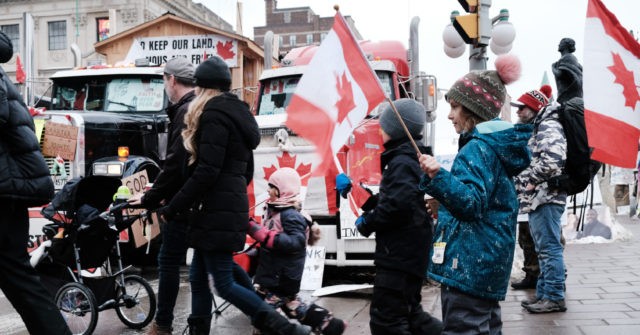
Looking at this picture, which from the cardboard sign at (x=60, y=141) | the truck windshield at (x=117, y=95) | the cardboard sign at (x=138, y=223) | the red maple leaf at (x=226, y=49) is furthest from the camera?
the red maple leaf at (x=226, y=49)

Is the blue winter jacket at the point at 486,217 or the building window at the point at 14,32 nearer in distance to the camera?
the blue winter jacket at the point at 486,217

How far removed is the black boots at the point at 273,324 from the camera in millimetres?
4172

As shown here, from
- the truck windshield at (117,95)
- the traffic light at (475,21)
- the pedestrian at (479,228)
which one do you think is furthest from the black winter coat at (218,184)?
the truck windshield at (117,95)

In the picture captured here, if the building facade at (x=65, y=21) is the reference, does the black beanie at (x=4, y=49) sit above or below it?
below

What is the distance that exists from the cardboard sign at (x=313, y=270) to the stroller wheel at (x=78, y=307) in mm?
2337

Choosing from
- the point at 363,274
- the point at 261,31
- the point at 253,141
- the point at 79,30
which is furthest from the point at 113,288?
the point at 261,31

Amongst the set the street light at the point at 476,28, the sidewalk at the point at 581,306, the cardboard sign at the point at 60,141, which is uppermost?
the street light at the point at 476,28

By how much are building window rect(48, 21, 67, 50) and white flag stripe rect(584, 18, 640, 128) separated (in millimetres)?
46099

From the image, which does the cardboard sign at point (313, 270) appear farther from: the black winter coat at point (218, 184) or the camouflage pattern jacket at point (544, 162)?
the black winter coat at point (218, 184)

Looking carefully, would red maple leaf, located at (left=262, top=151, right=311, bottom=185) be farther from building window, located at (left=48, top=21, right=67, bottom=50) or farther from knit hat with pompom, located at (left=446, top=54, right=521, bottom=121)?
building window, located at (left=48, top=21, right=67, bottom=50)

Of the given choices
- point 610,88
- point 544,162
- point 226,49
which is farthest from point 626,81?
point 226,49

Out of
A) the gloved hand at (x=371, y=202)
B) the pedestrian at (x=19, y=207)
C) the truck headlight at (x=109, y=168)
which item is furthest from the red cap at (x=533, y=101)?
the truck headlight at (x=109, y=168)

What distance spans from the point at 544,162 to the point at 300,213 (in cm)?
221

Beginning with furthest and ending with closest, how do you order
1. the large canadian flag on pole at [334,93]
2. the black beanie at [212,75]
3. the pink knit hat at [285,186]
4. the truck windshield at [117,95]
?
the truck windshield at [117,95] < the pink knit hat at [285,186] < the black beanie at [212,75] < the large canadian flag on pole at [334,93]
